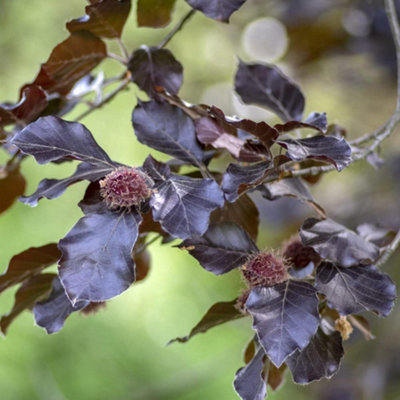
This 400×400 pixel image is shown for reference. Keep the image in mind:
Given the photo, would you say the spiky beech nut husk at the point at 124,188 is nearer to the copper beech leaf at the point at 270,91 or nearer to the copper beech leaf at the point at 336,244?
the copper beech leaf at the point at 336,244

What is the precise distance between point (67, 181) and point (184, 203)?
0.47ft

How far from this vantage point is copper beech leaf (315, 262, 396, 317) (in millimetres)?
785

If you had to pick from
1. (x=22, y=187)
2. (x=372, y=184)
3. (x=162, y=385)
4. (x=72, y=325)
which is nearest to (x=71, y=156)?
(x=22, y=187)

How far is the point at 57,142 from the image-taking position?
0.77 metres

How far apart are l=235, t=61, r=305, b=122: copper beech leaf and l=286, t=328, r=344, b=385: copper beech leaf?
Result: 1.37 feet

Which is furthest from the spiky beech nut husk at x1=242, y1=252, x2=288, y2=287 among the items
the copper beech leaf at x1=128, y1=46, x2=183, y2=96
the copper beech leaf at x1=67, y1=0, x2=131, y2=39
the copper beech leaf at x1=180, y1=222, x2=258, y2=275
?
the copper beech leaf at x1=67, y1=0, x2=131, y2=39

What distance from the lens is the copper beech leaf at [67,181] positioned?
2.48ft

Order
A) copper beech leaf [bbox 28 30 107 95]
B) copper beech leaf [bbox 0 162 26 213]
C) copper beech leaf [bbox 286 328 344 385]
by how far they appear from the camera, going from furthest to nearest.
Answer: copper beech leaf [bbox 0 162 26 213]
copper beech leaf [bbox 28 30 107 95]
copper beech leaf [bbox 286 328 344 385]

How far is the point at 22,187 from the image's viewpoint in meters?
1.15

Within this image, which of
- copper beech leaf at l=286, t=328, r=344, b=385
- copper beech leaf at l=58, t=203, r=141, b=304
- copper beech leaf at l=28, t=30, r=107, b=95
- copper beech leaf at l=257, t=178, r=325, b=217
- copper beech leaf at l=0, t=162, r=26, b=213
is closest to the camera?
copper beech leaf at l=58, t=203, r=141, b=304

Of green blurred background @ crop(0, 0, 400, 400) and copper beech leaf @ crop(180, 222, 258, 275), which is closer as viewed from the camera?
copper beech leaf @ crop(180, 222, 258, 275)

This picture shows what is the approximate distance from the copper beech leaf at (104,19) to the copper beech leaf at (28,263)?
35 cm

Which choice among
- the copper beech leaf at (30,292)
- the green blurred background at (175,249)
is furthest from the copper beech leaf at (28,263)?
the green blurred background at (175,249)

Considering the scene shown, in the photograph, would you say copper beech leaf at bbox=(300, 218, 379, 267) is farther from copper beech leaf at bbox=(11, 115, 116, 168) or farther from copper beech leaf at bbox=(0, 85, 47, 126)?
copper beech leaf at bbox=(0, 85, 47, 126)
